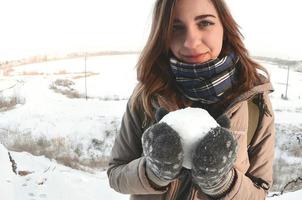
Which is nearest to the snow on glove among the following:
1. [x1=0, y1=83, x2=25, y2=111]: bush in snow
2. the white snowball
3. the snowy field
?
the white snowball

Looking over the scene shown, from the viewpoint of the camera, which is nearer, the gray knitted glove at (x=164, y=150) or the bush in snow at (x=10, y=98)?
the gray knitted glove at (x=164, y=150)

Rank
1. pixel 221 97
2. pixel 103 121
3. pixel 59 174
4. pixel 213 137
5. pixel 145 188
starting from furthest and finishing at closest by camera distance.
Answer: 1. pixel 103 121
2. pixel 59 174
3. pixel 221 97
4. pixel 145 188
5. pixel 213 137

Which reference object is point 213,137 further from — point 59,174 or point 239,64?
point 59,174

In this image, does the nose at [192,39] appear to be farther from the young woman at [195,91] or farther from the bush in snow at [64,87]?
the bush in snow at [64,87]

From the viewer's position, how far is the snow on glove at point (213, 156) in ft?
2.33

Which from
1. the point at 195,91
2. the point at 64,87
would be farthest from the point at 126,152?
the point at 64,87

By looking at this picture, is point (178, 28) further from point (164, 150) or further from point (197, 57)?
point (164, 150)

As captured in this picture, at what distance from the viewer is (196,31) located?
957 mm

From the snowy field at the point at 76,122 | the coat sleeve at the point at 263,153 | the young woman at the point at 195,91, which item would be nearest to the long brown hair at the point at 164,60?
the young woman at the point at 195,91

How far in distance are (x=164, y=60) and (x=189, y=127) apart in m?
0.37

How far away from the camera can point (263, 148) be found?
1.01 meters

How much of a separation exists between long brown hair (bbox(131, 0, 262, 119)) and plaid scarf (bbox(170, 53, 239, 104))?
0.03 metres

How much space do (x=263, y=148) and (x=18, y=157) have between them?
3.64m

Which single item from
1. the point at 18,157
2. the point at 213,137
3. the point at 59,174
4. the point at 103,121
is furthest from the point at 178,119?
the point at 103,121
